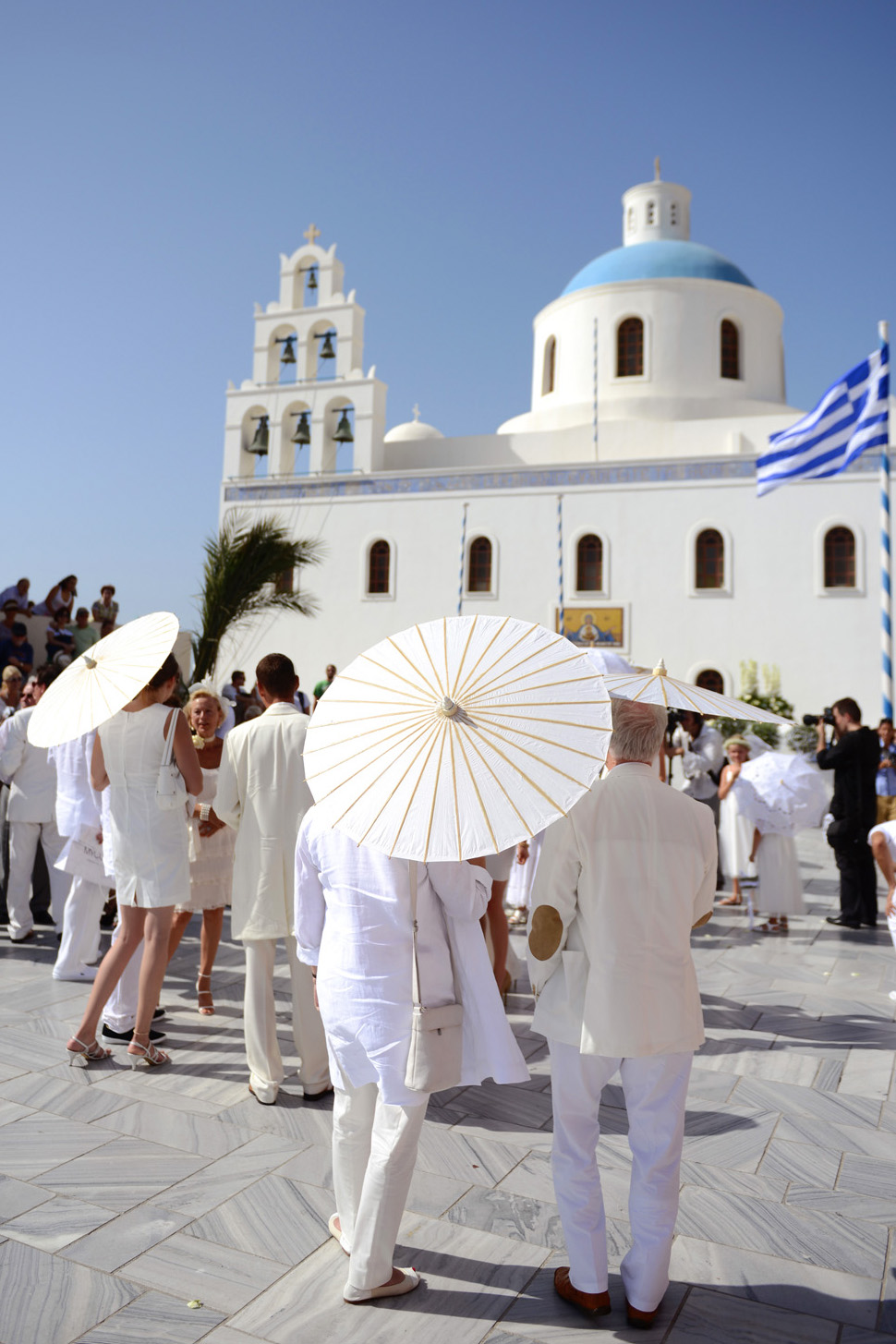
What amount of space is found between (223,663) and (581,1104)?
68.9 ft

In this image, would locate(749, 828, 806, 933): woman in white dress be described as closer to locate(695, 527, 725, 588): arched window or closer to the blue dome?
locate(695, 527, 725, 588): arched window

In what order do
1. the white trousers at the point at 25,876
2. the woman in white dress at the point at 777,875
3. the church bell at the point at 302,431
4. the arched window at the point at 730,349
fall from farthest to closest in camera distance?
the arched window at the point at 730,349
the church bell at the point at 302,431
the woman in white dress at the point at 777,875
the white trousers at the point at 25,876

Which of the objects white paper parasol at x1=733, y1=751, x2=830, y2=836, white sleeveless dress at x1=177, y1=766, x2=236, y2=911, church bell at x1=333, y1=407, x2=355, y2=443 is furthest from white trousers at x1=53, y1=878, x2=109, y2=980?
church bell at x1=333, y1=407, x2=355, y2=443

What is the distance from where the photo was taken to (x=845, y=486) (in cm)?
1980

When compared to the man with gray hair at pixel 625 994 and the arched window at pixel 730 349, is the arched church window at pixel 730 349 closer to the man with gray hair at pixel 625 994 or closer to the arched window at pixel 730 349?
the arched window at pixel 730 349

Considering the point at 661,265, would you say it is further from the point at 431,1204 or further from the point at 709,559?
the point at 431,1204

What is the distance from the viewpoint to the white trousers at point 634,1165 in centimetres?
235

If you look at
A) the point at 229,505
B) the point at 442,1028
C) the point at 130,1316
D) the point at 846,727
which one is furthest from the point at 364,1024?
the point at 229,505

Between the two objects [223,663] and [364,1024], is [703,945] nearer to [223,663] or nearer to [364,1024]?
[364,1024]

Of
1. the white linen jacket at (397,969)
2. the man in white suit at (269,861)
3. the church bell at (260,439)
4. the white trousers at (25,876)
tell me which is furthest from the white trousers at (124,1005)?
the church bell at (260,439)

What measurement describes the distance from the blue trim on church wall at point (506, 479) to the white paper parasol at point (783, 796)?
14768 mm

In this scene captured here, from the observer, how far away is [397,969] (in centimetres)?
237

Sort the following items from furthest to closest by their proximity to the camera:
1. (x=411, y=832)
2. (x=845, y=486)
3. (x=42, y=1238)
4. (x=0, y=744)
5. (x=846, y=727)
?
(x=845, y=486) → (x=846, y=727) → (x=0, y=744) → (x=42, y=1238) → (x=411, y=832)

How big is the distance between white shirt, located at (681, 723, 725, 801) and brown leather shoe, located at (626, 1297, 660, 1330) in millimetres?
5686
